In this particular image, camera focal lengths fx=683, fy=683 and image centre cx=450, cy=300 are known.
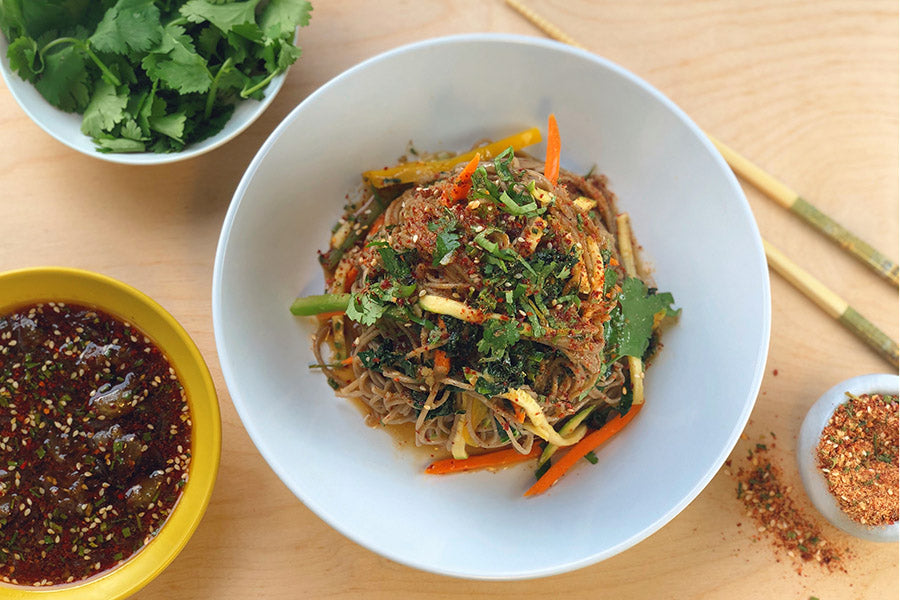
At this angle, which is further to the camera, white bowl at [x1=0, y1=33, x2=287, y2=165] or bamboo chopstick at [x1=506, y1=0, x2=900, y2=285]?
bamboo chopstick at [x1=506, y1=0, x2=900, y2=285]

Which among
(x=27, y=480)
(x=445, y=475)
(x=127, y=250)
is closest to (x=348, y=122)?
(x=127, y=250)

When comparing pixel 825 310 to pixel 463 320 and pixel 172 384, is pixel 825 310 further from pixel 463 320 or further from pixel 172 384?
pixel 172 384

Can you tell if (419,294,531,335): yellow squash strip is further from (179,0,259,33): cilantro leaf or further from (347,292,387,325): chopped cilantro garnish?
(179,0,259,33): cilantro leaf

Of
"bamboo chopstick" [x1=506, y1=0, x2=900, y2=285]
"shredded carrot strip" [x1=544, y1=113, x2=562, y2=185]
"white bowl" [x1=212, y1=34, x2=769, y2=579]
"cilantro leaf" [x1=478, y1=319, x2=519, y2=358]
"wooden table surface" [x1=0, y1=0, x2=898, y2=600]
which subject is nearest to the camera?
"cilantro leaf" [x1=478, y1=319, x2=519, y2=358]

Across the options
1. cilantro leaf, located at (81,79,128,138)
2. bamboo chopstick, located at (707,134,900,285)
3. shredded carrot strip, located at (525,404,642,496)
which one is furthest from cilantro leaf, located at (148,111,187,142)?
bamboo chopstick, located at (707,134,900,285)

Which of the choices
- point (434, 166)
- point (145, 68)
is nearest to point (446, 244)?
point (434, 166)

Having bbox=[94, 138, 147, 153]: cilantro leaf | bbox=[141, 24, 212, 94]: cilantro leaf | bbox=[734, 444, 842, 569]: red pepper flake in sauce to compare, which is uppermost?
bbox=[141, 24, 212, 94]: cilantro leaf

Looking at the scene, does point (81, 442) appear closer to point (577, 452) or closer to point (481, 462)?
point (481, 462)
